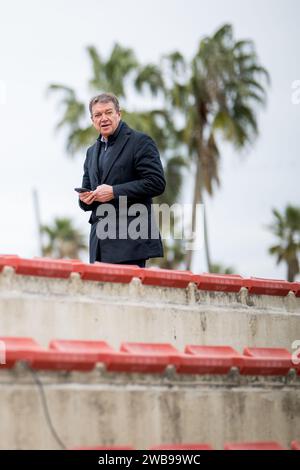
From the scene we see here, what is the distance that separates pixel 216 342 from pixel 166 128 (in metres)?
29.5

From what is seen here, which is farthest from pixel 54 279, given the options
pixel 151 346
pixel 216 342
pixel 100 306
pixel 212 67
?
pixel 212 67

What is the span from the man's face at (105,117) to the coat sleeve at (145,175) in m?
0.26

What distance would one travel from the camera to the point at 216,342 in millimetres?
7230

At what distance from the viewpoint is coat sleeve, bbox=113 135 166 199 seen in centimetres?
744

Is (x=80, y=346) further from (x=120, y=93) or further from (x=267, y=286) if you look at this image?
(x=120, y=93)

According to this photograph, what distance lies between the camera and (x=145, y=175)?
7.57 metres

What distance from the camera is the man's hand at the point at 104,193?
291 inches

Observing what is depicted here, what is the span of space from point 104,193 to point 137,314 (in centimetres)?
112

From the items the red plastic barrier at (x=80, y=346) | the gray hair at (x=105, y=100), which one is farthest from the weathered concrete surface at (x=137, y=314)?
the gray hair at (x=105, y=100)

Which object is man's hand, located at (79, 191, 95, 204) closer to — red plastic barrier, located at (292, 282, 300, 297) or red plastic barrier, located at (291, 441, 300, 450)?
red plastic barrier, located at (292, 282, 300, 297)

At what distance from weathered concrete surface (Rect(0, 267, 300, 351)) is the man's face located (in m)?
1.44

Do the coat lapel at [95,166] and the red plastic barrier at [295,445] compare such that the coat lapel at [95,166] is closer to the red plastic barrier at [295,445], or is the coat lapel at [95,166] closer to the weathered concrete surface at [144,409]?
the weathered concrete surface at [144,409]
